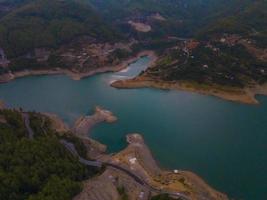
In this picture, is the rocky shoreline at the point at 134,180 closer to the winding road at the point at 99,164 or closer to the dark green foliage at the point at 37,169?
the winding road at the point at 99,164

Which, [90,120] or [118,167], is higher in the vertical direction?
[118,167]

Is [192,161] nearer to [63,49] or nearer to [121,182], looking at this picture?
[121,182]

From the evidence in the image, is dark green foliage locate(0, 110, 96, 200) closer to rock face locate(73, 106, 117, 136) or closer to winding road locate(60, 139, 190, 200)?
winding road locate(60, 139, 190, 200)

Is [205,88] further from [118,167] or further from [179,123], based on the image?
[118,167]

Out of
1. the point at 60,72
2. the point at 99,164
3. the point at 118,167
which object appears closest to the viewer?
the point at 118,167

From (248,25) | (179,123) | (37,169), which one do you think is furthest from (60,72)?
(37,169)
